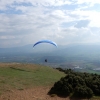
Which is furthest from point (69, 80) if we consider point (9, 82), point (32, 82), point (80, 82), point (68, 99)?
point (9, 82)

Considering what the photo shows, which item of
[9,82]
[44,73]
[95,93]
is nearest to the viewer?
[95,93]

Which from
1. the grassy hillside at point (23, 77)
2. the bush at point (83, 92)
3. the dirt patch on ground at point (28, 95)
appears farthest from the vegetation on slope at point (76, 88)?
the grassy hillside at point (23, 77)

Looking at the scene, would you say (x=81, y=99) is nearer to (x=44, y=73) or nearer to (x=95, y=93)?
(x=95, y=93)

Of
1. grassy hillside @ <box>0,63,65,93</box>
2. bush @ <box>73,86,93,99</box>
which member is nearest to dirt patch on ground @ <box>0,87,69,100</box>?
grassy hillside @ <box>0,63,65,93</box>

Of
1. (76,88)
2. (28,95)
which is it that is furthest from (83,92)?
(28,95)

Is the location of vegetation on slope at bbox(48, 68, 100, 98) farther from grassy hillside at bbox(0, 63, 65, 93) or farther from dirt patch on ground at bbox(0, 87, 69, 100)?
grassy hillside at bbox(0, 63, 65, 93)

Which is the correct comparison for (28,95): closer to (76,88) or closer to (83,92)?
(76,88)
